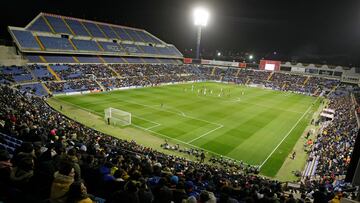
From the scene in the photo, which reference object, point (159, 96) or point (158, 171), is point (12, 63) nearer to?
point (159, 96)

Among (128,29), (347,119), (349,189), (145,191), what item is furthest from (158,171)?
(128,29)

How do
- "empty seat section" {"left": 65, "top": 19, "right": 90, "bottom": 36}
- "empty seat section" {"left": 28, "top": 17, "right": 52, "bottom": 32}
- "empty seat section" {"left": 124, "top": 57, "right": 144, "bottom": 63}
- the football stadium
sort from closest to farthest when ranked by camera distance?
the football stadium
"empty seat section" {"left": 28, "top": 17, "right": 52, "bottom": 32}
"empty seat section" {"left": 65, "top": 19, "right": 90, "bottom": 36}
"empty seat section" {"left": 124, "top": 57, "right": 144, "bottom": 63}

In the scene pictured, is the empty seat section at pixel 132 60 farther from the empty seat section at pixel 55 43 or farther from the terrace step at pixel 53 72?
the terrace step at pixel 53 72

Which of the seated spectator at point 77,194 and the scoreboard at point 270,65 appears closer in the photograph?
the seated spectator at point 77,194

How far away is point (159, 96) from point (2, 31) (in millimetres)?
37987

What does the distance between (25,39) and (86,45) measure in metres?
14.6

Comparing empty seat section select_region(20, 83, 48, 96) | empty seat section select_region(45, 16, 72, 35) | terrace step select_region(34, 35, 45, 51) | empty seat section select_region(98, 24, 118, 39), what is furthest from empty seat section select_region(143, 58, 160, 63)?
empty seat section select_region(20, 83, 48, 96)

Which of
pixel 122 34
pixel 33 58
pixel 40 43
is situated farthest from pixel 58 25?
pixel 122 34

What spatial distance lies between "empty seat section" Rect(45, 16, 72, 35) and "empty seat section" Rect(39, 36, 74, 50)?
359 cm

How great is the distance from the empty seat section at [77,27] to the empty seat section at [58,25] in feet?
6.03

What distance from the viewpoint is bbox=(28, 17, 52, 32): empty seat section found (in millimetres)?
57256

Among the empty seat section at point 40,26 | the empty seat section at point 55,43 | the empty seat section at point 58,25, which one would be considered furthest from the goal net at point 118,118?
the empty seat section at point 58,25

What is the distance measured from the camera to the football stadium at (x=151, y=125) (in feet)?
18.9

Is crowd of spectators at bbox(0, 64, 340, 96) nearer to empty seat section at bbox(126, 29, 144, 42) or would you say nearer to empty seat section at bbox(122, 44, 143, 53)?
empty seat section at bbox(122, 44, 143, 53)
